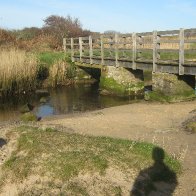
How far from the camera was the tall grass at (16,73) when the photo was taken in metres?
18.7

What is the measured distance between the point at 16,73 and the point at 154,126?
31.3 ft

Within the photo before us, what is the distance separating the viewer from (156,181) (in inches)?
285

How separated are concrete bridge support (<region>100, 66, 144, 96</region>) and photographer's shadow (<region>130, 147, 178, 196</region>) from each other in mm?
11758

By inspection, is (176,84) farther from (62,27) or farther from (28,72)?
(62,27)

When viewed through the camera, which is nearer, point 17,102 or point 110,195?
point 110,195

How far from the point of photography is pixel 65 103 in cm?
1845

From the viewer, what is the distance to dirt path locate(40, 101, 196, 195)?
26.8ft

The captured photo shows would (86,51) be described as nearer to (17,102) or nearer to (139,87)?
(139,87)

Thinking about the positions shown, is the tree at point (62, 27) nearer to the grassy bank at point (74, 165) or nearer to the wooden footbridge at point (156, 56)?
the wooden footbridge at point (156, 56)

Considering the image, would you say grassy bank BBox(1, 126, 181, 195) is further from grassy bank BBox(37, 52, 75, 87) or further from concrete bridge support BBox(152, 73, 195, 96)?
grassy bank BBox(37, 52, 75, 87)

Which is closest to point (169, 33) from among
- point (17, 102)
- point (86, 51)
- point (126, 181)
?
point (17, 102)

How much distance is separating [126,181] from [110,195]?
546 millimetres

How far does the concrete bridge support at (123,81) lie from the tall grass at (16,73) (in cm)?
398

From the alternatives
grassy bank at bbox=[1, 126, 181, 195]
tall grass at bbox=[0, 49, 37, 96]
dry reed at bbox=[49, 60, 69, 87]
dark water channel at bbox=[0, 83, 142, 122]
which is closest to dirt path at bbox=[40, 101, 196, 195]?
grassy bank at bbox=[1, 126, 181, 195]
